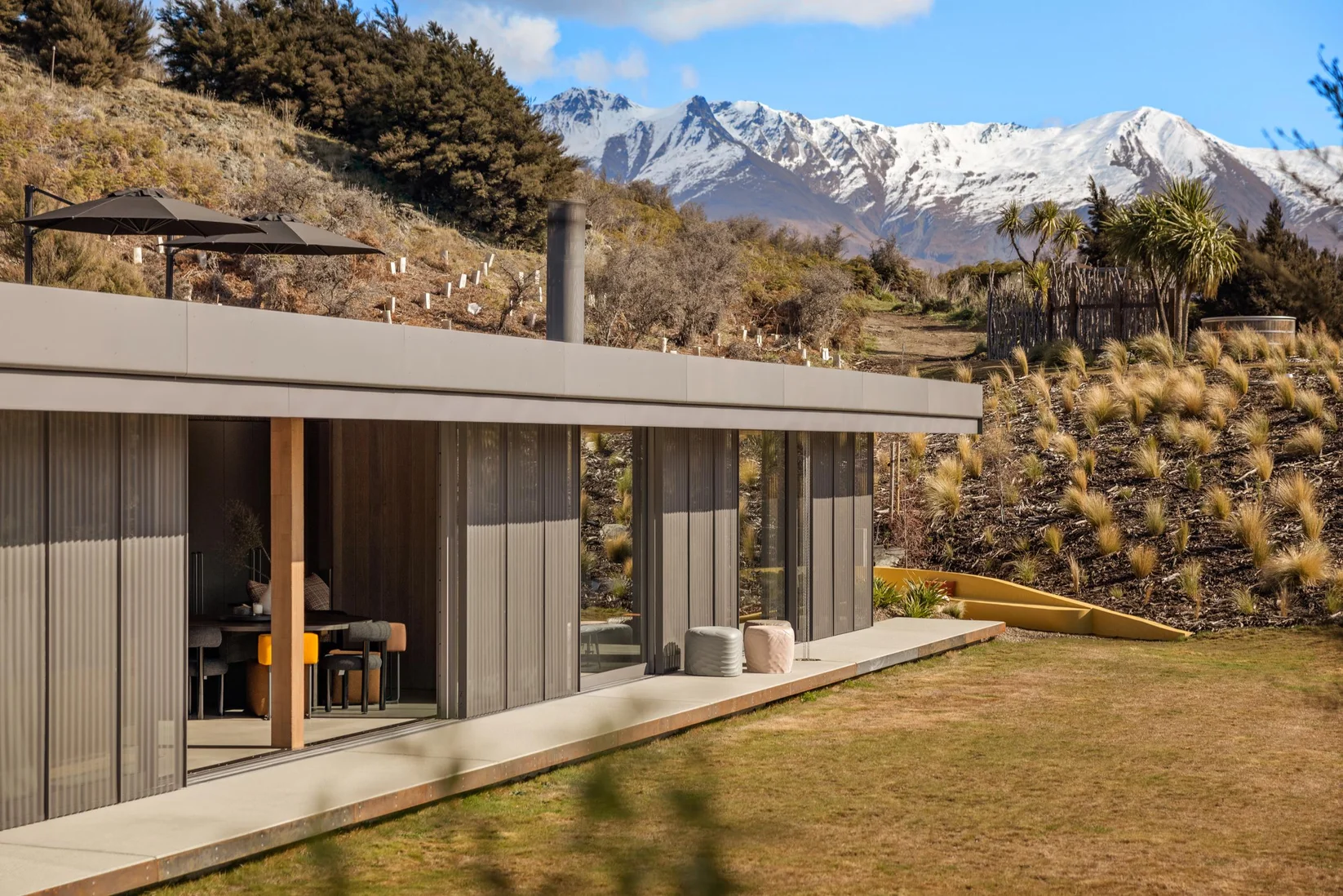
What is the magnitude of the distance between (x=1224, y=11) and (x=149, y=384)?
5096 mm

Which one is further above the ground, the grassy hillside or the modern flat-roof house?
the grassy hillside

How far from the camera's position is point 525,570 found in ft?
31.0

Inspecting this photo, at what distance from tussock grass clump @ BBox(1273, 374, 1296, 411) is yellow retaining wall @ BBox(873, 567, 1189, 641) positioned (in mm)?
6246

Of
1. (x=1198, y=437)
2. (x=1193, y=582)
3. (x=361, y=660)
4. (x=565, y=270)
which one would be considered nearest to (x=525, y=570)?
(x=361, y=660)

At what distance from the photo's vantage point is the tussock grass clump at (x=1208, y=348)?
2377 centimetres

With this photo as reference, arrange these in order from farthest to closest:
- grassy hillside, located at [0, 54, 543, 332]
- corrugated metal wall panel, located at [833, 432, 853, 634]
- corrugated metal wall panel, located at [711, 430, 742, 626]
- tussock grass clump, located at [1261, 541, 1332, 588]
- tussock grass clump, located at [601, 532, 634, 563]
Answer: grassy hillside, located at [0, 54, 543, 332], tussock grass clump, located at [1261, 541, 1332, 588], corrugated metal wall panel, located at [833, 432, 853, 634], corrugated metal wall panel, located at [711, 430, 742, 626], tussock grass clump, located at [601, 532, 634, 563]

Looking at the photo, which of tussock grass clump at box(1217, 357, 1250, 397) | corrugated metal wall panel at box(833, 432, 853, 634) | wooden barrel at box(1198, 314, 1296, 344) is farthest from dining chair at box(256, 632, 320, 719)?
wooden barrel at box(1198, 314, 1296, 344)

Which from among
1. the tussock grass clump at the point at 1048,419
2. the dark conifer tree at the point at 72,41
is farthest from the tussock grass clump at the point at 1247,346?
the dark conifer tree at the point at 72,41

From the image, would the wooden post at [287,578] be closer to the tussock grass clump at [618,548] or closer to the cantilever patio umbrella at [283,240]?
the tussock grass clump at [618,548]

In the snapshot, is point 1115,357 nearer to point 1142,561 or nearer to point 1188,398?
point 1188,398

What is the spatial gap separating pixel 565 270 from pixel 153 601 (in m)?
5.25

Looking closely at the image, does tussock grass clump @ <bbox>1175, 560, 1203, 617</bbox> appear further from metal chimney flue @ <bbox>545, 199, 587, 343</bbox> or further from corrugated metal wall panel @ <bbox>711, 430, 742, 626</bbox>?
metal chimney flue @ <bbox>545, 199, 587, 343</bbox>

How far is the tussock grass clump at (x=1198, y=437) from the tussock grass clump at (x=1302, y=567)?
3387 millimetres

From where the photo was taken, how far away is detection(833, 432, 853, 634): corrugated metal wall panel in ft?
44.3
